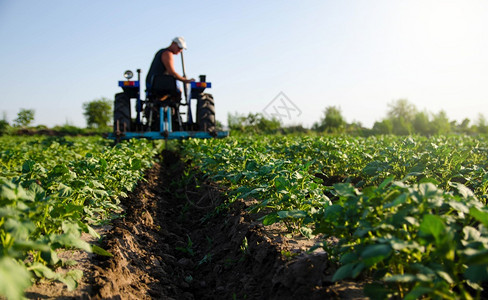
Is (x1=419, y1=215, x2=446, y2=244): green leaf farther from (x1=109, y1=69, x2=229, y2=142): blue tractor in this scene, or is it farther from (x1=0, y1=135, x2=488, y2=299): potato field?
(x1=109, y1=69, x2=229, y2=142): blue tractor

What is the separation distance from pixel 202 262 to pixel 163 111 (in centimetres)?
618

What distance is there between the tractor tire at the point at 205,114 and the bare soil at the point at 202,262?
5162 mm

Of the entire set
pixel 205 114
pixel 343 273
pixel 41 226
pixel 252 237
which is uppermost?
pixel 205 114

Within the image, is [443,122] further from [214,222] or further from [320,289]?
[320,289]

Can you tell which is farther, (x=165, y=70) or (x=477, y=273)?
(x=165, y=70)

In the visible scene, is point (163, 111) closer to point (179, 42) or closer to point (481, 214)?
point (179, 42)

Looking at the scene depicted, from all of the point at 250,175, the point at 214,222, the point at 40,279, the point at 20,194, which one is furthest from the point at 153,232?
the point at 20,194

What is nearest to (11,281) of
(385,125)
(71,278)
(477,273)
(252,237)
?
(71,278)

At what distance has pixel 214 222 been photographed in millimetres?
3848

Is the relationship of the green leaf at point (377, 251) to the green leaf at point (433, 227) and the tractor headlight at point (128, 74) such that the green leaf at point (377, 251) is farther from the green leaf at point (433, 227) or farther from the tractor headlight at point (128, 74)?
the tractor headlight at point (128, 74)

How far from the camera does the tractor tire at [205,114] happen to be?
9420 millimetres

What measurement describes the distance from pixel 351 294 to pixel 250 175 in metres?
1.41

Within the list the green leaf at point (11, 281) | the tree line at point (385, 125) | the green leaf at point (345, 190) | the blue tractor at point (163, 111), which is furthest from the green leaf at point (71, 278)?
the tree line at point (385, 125)

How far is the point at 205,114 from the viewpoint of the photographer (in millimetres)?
9469
